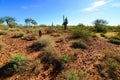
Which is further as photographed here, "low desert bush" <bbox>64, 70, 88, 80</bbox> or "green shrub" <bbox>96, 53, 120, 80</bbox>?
"green shrub" <bbox>96, 53, 120, 80</bbox>

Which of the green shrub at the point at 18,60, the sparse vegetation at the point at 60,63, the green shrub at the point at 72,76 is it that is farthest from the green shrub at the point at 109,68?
the green shrub at the point at 18,60

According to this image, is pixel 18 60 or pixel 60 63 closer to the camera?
pixel 60 63

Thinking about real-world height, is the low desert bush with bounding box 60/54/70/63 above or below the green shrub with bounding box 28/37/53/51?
below

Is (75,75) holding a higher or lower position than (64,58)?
lower

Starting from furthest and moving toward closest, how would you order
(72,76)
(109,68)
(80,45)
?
1. (80,45)
2. (109,68)
3. (72,76)

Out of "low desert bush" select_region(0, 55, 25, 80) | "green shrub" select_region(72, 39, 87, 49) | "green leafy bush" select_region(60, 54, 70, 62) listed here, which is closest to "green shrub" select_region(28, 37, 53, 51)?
"green shrub" select_region(72, 39, 87, 49)

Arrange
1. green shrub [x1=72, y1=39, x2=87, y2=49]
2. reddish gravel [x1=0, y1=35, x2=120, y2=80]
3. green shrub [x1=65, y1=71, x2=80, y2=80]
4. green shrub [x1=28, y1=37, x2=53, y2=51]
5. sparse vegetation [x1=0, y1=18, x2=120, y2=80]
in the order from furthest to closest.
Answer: green shrub [x1=28, y1=37, x2=53, y2=51], green shrub [x1=72, y1=39, x2=87, y2=49], reddish gravel [x1=0, y1=35, x2=120, y2=80], sparse vegetation [x1=0, y1=18, x2=120, y2=80], green shrub [x1=65, y1=71, x2=80, y2=80]

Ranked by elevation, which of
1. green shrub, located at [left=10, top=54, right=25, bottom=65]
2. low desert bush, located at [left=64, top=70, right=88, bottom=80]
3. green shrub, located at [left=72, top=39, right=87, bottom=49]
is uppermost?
green shrub, located at [left=72, top=39, right=87, bottom=49]

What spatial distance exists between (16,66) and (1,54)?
279cm

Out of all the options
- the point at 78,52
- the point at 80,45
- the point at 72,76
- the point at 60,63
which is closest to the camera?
the point at 72,76

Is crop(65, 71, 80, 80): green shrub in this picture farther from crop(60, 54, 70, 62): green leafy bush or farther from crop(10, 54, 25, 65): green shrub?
crop(10, 54, 25, 65): green shrub

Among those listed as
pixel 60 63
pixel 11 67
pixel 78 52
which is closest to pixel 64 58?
pixel 60 63

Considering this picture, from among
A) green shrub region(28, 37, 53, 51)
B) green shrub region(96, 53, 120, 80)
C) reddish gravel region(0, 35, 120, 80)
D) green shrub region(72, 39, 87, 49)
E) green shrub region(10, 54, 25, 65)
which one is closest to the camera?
green shrub region(96, 53, 120, 80)

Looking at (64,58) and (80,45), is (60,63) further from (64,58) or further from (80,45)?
(80,45)
